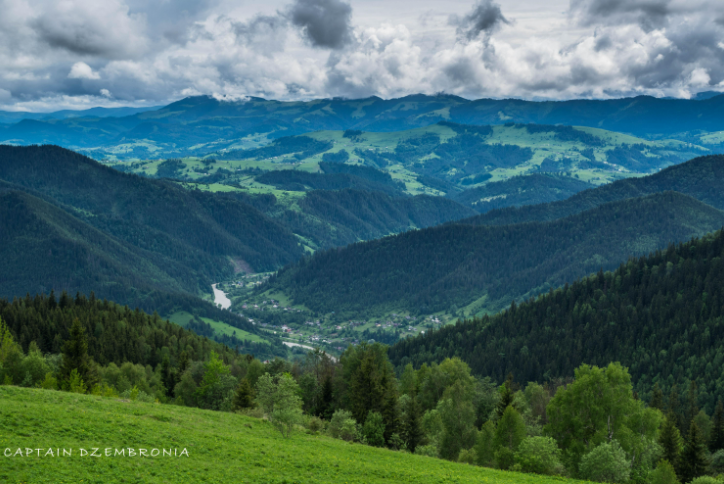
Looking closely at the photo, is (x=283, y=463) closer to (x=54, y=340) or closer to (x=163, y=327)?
(x=54, y=340)

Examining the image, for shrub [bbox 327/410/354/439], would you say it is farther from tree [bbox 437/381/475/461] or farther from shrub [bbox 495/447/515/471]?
shrub [bbox 495/447/515/471]

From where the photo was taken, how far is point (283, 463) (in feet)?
200

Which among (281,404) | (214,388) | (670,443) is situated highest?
(281,404)

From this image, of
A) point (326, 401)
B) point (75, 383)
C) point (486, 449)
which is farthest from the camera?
point (326, 401)

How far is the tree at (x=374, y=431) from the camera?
305 ft

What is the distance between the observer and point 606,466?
72.7 m

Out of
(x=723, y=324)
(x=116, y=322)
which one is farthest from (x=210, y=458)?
(x=723, y=324)

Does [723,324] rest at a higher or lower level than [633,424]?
higher

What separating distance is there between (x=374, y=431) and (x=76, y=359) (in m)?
56.3

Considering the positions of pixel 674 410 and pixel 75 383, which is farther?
pixel 674 410

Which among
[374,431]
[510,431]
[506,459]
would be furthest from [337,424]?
[510,431]

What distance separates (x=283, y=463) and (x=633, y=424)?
58.7 metres

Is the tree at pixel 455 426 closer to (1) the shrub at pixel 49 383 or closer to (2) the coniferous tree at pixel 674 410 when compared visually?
(2) the coniferous tree at pixel 674 410

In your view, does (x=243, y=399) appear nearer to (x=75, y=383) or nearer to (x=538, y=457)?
(x=75, y=383)
